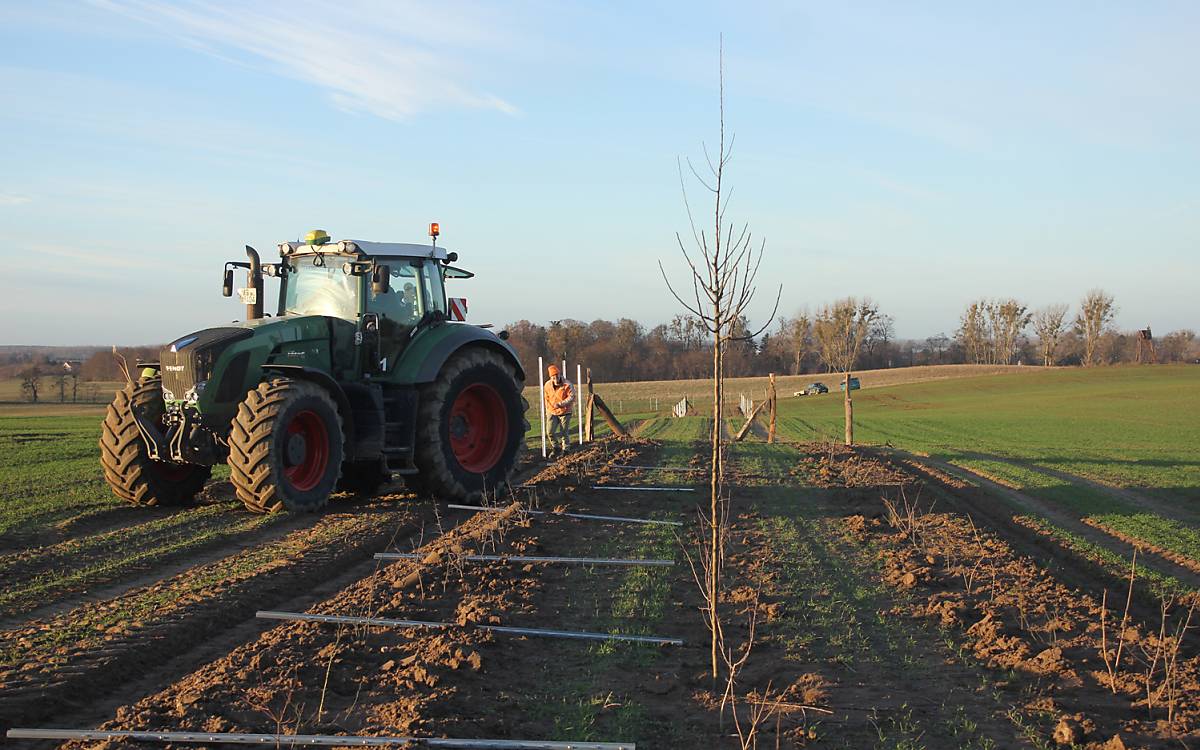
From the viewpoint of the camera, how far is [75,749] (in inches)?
167

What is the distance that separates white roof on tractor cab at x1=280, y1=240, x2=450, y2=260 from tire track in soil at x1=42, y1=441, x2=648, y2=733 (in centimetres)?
483

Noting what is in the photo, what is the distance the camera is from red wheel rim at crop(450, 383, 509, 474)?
1252cm

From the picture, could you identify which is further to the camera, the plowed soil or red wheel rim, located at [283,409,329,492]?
red wheel rim, located at [283,409,329,492]

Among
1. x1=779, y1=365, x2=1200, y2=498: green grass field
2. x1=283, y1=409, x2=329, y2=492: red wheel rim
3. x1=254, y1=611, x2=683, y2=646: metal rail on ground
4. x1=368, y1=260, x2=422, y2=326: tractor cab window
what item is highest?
x1=368, y1=260, x2=422, y2=326: tractor cab window

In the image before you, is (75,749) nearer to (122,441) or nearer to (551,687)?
(551,687)

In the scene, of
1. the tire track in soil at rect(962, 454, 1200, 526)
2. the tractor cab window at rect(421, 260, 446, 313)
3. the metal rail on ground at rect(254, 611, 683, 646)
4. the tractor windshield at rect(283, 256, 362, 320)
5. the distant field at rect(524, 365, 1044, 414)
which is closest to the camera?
the metal rail on ground at rect(254, 611, 683, 646)

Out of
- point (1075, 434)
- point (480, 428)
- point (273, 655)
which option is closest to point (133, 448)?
point (480, 428)

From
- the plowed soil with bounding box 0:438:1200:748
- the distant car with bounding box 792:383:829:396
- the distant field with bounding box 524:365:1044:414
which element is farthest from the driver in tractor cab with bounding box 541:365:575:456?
the distant car with bounding box 792:383:829:396

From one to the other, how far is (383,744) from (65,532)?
6.85 meters

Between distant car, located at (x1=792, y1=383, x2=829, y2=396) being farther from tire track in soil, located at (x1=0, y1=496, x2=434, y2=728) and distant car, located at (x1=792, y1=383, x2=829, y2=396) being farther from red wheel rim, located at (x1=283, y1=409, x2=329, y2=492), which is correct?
tire track in soil, located at (x1=0, y1=496, x2=434, y2=728)

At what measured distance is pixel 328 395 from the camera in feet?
34.7

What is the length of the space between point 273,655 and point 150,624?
1.26m

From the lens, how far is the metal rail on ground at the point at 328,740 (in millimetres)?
4191

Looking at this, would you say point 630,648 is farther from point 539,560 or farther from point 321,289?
point 321,289
